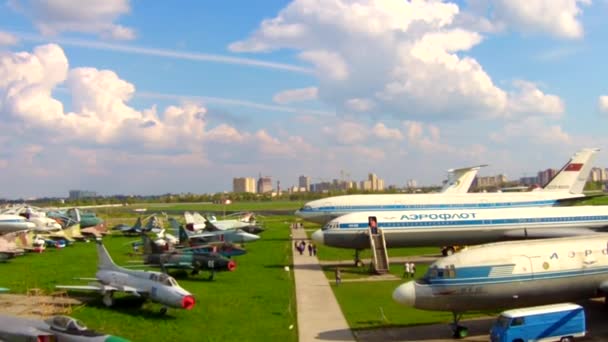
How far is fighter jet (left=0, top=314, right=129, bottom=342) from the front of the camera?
20141 mm

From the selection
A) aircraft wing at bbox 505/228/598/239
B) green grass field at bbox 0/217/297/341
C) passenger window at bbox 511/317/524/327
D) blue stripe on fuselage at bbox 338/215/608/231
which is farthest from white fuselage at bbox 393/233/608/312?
aircraft wing at bbox 505/228/598/239

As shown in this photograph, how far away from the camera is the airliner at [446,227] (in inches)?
1859

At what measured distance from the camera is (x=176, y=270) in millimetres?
45406

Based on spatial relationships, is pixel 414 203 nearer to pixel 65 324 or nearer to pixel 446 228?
pixel 446 228

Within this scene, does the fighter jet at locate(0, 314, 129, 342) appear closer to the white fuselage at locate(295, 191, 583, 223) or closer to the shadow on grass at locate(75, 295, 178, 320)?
the shadow on grass at locate(75, 295, 178, 320)

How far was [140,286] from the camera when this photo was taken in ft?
98.0

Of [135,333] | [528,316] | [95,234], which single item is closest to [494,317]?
[528,316]

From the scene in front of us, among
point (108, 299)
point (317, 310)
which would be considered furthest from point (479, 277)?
point (108, 299)

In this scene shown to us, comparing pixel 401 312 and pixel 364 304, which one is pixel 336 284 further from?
pixel 401 312

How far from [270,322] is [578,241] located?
1518 cm

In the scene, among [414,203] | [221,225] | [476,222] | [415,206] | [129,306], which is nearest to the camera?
[129,306]

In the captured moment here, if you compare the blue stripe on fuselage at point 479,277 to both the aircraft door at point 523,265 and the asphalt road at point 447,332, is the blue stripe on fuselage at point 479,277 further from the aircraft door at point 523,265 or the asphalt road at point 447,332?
the asphalt road at point 447,332

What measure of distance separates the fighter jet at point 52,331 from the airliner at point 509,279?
12424mm

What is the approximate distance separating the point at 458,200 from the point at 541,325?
161ft
